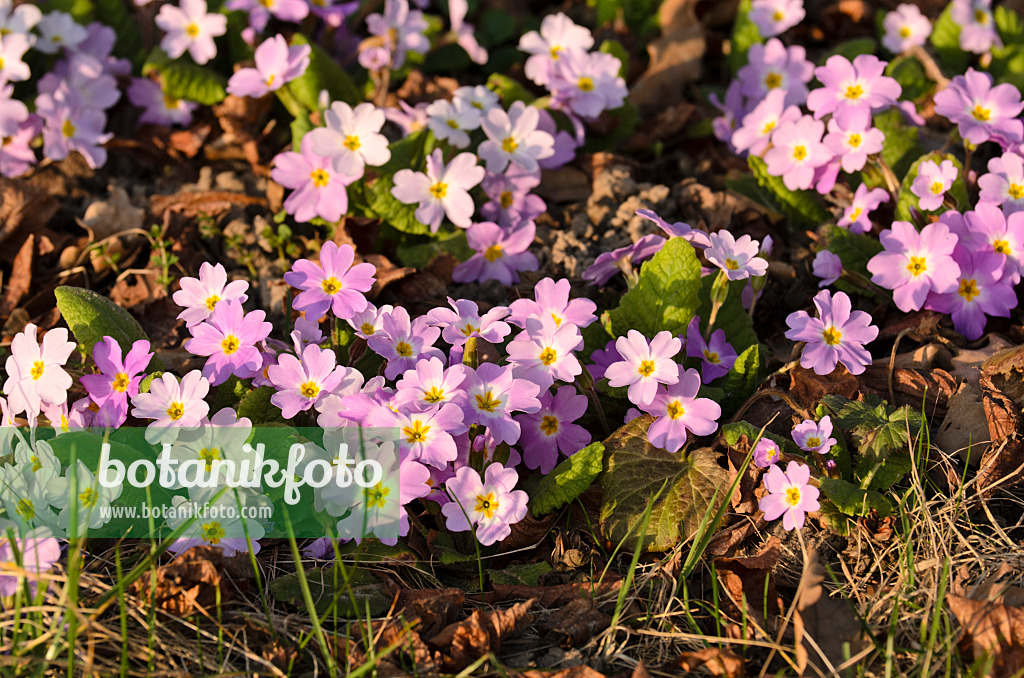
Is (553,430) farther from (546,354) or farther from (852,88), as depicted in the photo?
(852,88)

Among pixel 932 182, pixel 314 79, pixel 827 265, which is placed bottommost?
pixel 827 265

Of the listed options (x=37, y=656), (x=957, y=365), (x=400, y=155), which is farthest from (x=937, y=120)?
(x=37, y=656)

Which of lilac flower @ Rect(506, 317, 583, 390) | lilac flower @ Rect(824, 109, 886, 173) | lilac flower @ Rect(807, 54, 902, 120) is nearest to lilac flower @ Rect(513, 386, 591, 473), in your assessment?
lilac flower @ Rect(506, 317, 583, 390)

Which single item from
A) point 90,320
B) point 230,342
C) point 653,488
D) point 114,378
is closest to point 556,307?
point 653,488

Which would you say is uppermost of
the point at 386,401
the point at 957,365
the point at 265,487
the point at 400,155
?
the point at 400,155

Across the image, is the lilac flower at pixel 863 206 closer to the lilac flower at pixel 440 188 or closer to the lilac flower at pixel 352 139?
the lilac flower at pixel 440 188

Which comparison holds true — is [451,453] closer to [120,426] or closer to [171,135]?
[120,426]
